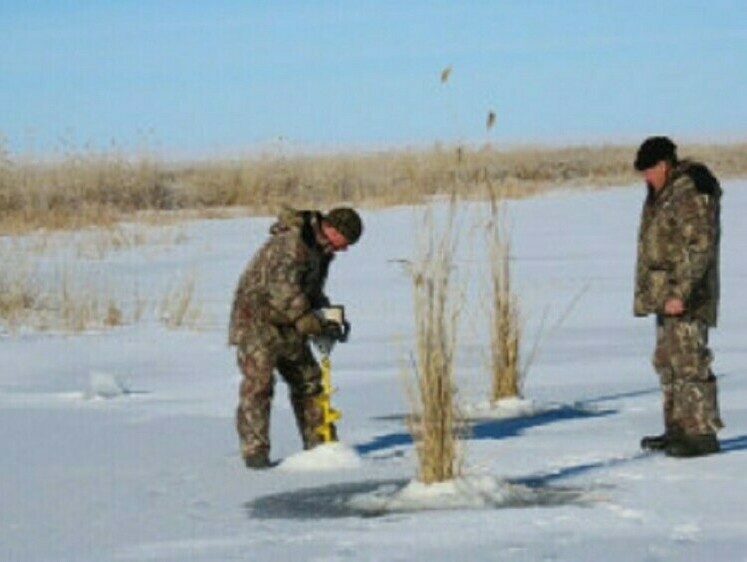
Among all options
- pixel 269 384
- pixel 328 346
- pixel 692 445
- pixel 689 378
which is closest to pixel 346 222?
pixel 328 346

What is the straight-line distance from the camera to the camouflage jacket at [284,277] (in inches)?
301

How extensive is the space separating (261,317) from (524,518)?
2.16 m

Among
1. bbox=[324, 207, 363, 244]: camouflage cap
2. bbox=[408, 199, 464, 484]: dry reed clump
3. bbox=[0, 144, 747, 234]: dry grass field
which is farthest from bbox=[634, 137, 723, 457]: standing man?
bbox=[0, 144, 747, 234]: dry grass field

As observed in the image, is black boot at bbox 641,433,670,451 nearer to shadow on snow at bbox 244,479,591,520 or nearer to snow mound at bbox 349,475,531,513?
shadow on snow at bbox 244,479,591,520

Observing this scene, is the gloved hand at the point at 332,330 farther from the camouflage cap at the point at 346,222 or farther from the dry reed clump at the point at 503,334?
the dry reed clump at the point at 503,334

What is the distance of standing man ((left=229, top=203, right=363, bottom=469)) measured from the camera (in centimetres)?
757

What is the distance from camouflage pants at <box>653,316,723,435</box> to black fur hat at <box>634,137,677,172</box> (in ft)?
2.38

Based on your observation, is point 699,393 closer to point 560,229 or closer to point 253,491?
point 253,491

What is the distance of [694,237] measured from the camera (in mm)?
7598

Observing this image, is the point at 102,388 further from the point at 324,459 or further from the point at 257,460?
the point at 324,459

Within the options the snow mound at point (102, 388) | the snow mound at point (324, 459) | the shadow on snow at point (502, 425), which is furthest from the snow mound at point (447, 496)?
the snow mound at point (102, 388)

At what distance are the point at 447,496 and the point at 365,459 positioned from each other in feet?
4.19

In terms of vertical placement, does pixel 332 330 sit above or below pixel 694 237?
below

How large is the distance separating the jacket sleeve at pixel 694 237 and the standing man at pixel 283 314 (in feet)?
4.84
